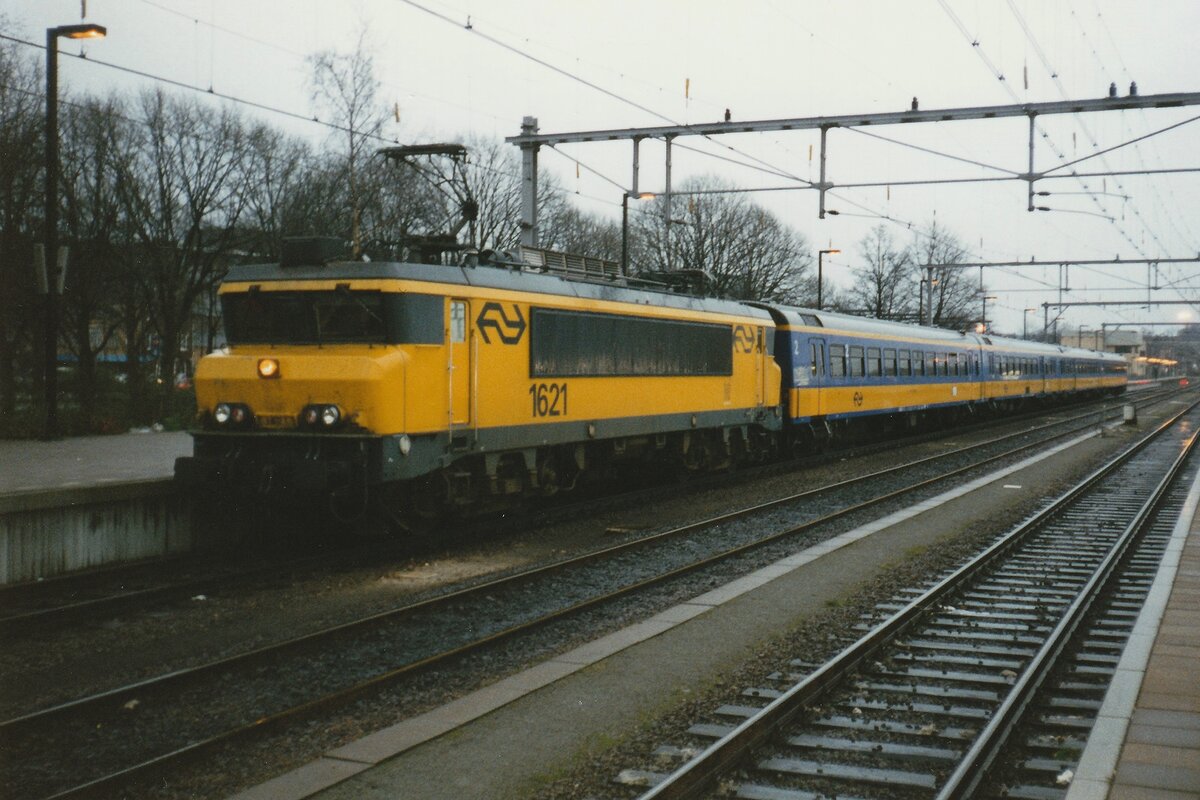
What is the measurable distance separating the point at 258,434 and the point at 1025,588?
315 inches

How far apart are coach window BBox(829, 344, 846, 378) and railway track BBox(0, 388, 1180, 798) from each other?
13.1 metres

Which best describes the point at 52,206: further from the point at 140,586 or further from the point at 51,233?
the point at 140,586

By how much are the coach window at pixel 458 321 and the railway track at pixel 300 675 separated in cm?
275

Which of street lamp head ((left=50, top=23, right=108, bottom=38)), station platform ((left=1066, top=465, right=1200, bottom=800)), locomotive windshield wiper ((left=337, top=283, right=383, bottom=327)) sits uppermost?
street lamp head ((left=50, top=23, right=108, bottom=38))

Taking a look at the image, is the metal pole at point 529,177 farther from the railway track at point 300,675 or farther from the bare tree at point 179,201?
the bare tree at point 179,201

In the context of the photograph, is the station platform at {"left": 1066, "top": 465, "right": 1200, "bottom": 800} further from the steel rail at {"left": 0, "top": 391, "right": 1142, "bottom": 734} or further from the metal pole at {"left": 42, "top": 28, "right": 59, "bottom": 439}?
the metal pole at {"left": 42, "top": 28, "right": 59, "bottom": 439}

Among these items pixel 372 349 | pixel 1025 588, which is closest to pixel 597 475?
pixel 372 349

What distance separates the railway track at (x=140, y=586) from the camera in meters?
9.30

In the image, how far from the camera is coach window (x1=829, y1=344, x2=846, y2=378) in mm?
25875

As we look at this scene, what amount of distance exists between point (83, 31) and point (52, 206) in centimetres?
258

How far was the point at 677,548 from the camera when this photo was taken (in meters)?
13.1

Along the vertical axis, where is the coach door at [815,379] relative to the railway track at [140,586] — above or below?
above

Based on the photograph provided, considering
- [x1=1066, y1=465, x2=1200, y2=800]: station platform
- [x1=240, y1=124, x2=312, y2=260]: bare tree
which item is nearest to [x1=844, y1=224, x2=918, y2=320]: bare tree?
[x1=240, y1=124, x2=312, y2=260]: bare tree

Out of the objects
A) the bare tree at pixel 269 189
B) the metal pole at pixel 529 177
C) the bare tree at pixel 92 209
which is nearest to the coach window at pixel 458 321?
the metal pole at pixel 529 177
